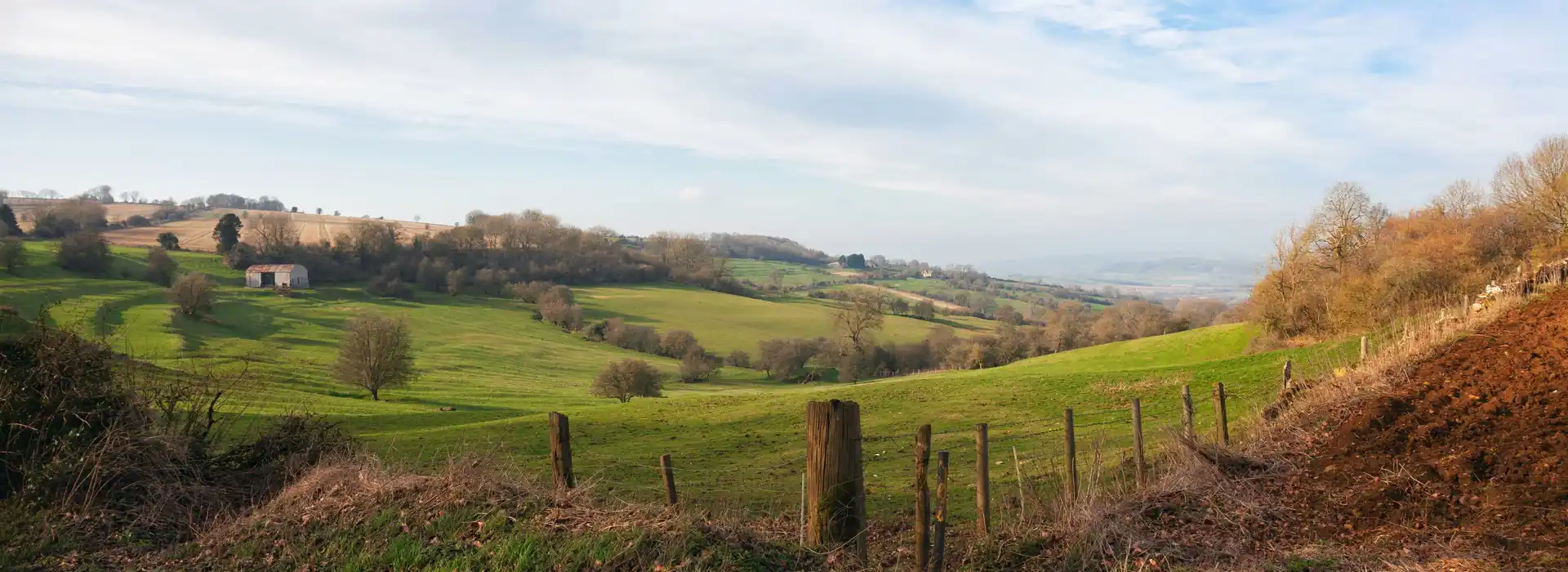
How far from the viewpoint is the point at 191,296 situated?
79938 millimetres

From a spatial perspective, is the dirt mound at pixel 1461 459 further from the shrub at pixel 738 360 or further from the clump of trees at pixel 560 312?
the clump of trees at pixel 560 312

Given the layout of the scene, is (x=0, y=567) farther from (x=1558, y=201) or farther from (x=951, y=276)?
(x=951, y=276)

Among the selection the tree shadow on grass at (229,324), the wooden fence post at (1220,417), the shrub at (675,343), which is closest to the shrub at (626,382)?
the shrub at (675,343)

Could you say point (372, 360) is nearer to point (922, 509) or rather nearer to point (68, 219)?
point (922, 509)

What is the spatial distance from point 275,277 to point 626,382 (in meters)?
74.4

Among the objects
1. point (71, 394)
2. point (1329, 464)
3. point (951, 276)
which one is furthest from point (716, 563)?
point (951, 276)

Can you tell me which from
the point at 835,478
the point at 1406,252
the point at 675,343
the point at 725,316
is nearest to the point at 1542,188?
the point at 1406,252

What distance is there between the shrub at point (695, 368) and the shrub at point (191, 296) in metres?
46.3

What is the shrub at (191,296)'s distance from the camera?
79.8 m

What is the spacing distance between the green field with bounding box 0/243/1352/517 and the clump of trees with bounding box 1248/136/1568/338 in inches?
200

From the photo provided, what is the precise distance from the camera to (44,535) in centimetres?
776

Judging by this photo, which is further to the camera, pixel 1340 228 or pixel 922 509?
pixel 1340 228

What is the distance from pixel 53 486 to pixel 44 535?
1052mm

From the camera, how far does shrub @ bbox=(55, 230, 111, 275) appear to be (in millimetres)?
93125
